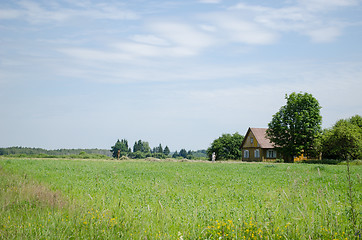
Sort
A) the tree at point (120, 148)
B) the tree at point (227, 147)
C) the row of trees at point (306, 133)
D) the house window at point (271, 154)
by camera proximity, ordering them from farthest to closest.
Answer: the tree at point (120, 148) → the tree at point (227, 147) → the house window at point (271, 154) → the row of trees at point (306, 133)

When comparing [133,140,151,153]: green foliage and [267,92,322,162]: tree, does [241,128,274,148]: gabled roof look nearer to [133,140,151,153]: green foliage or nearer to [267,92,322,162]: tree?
[267,92,322,162]: tree

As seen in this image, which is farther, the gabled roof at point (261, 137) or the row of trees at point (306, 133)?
A: the gabled roof at point (261, 137)

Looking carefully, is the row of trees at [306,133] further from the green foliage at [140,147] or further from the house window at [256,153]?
the green foliage at [140,147]

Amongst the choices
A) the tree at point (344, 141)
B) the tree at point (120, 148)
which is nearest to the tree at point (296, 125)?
the tree at point (344, 141)

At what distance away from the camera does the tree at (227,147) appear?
3009 inches

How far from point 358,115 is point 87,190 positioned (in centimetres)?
6246

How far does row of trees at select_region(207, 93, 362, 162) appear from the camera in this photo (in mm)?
47281

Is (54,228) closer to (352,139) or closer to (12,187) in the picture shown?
(12,187)

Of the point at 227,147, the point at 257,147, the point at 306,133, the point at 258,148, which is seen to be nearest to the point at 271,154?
the point at 258,148

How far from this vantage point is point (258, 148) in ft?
207

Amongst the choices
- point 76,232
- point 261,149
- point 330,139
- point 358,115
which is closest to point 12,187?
point 76,232

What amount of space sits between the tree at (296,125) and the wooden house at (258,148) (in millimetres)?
8089

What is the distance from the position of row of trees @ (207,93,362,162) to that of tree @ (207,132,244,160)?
73.3 feet

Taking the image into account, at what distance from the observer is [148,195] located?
11.4 m
